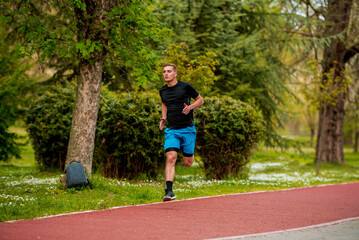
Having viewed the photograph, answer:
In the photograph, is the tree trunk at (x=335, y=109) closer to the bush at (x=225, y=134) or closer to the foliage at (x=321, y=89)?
the foliage at (x=321, y=89)

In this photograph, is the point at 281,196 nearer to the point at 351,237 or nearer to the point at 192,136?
the point at 192,136

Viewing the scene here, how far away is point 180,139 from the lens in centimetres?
773

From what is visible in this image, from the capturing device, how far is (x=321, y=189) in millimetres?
11453

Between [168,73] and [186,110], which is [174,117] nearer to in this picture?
[186,110]

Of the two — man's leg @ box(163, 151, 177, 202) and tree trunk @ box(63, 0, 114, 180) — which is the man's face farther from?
tree trunk @ box(63, 0, 114, 180)

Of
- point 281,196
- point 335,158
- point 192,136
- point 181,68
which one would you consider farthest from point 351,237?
point 335,158

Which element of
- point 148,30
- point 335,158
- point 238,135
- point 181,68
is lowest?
point 335,158

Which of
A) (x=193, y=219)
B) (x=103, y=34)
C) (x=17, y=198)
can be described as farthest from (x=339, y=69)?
(x=17, y=198)

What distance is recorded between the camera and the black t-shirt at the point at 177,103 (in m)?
7.56

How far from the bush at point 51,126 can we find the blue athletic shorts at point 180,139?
6864 millimetres

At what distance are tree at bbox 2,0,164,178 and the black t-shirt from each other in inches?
68.0

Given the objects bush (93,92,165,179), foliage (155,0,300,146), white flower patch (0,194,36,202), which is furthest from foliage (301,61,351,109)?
white flower patch (0,194,36,202)

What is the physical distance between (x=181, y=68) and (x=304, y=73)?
14.7m

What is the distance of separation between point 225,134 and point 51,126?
547cm
